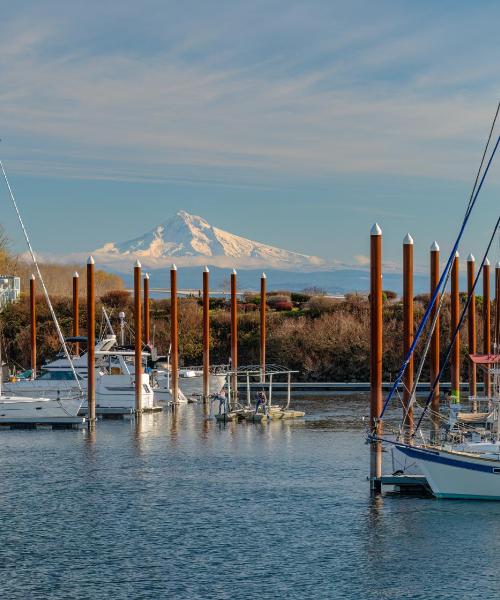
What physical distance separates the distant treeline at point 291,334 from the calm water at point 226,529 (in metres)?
52.7

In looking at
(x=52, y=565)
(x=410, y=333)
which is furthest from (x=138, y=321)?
(x=52, y=565)

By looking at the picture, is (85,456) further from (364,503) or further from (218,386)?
(218,386)

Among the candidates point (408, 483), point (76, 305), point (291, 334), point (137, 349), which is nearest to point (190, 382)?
Result: point (76, 305)

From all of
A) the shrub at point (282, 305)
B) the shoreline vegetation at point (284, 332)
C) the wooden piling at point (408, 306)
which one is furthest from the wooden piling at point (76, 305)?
the shrub at point (282, 305)

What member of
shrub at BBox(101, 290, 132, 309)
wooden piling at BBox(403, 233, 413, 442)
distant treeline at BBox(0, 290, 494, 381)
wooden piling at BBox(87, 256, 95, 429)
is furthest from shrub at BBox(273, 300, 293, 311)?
wooden piling at BBox(403, 233, 413, 442)

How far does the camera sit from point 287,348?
4279 inches

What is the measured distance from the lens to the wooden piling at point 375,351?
3944cm

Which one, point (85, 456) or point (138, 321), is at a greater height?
point (138, 321)

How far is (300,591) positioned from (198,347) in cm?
8279

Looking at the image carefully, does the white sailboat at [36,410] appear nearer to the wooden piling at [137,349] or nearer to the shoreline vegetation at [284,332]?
the wooden piling at [137,349]

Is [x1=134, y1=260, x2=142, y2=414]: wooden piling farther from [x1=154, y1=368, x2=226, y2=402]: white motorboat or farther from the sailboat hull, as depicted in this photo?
the sailboat hull

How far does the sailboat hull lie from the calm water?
1.48ft

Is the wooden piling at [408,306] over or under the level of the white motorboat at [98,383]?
over

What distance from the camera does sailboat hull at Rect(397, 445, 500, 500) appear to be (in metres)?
38.2
